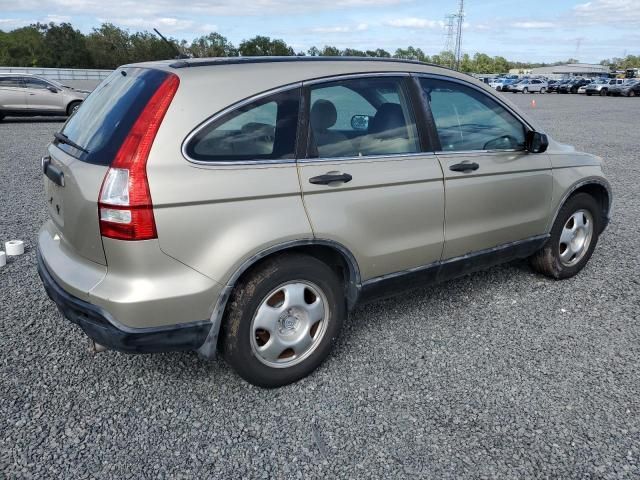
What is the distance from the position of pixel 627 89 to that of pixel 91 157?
49063mm

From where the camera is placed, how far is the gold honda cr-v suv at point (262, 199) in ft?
8.46

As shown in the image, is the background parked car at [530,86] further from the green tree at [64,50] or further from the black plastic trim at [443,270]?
the black plastic trim at [443,270]

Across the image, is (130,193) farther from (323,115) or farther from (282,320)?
(323,115)

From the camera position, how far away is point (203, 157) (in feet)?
8.75

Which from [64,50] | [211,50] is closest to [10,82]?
[211,50]

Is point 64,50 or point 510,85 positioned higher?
point 64,50

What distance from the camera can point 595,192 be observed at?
190 inches

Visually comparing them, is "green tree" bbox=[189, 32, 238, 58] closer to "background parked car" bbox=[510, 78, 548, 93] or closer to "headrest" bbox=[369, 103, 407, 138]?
"headrest" bbox=[369, 103, 407, 138]

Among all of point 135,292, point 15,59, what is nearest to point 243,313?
point 135,292

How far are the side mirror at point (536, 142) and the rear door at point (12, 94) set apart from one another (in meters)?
16.8

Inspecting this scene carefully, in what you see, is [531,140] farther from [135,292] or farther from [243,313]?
[135,292]

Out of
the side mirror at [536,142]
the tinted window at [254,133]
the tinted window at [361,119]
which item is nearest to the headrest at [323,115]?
the tinted window at [361,119]

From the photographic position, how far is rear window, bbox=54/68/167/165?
2.66 metres

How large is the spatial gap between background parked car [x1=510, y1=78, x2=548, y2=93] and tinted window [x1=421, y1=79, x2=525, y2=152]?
51.3 m
